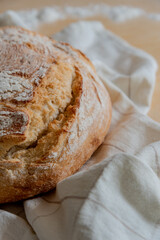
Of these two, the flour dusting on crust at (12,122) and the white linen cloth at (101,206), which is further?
the flour dusting on crust at (12,122)

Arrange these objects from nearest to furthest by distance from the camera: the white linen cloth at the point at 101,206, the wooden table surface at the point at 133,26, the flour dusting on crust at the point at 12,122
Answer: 1. the white linen cloth at the point at 101,206
2. the flour dusting on crust at the point at 12,122
3. the wooden table surface at the point at 133,26

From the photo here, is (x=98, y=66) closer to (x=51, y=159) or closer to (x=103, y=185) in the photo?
(x=51, y=159)

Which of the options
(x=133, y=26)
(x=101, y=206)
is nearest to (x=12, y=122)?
(x=101, y=206)

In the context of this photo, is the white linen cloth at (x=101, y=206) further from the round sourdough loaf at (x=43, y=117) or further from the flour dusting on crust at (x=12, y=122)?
the flour dusting on crust at (x=12, y=122)

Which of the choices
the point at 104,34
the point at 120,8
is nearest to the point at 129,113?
the point at 104,34

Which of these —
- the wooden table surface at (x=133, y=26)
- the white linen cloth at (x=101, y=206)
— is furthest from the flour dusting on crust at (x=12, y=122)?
the wooden table surface at (x=133, y=26)

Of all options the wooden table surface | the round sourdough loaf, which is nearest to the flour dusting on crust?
the round sourdough loaf

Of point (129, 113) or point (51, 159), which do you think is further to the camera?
point (129, 113)

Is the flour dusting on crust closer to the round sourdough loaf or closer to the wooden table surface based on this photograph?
the round sourdough loaf
